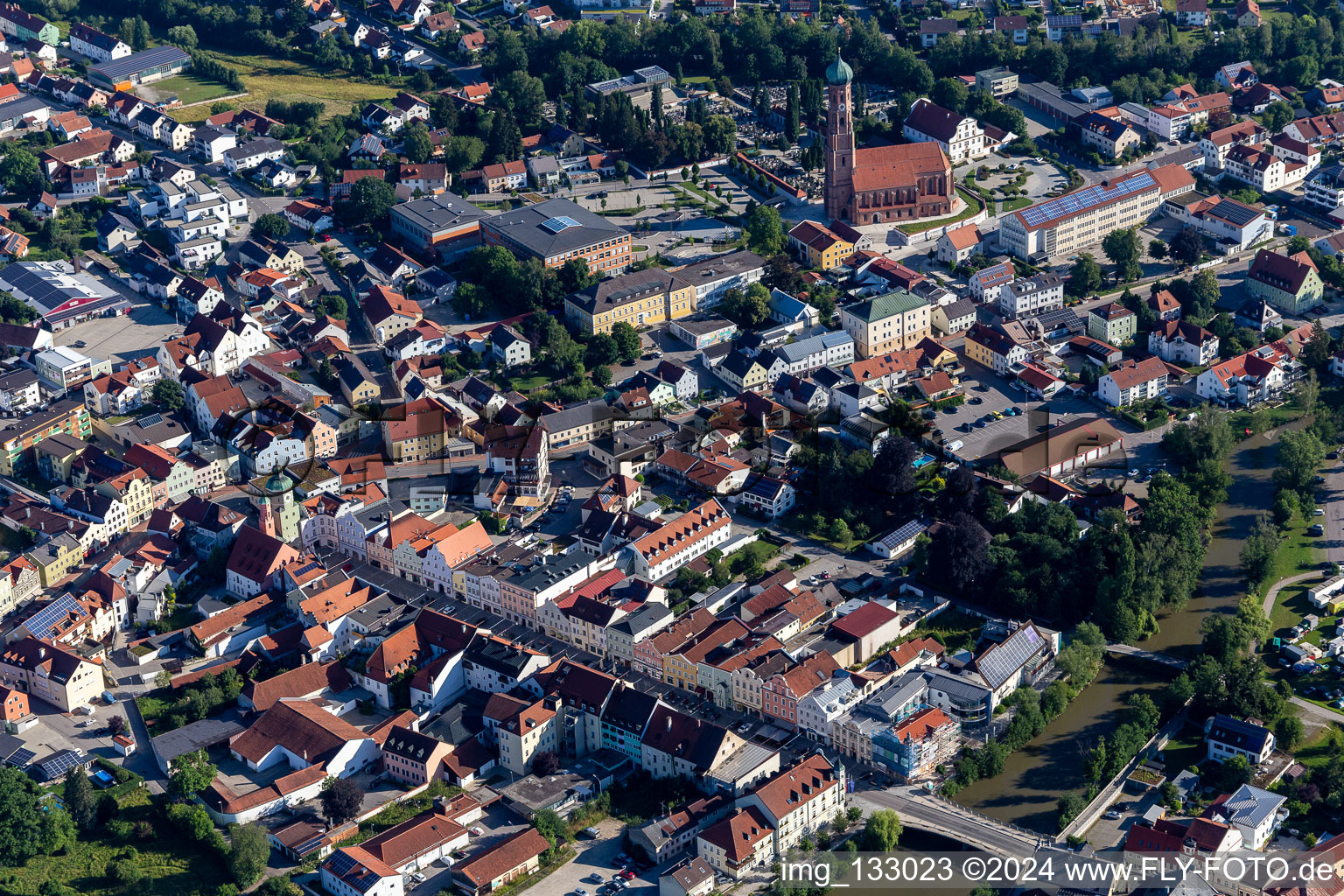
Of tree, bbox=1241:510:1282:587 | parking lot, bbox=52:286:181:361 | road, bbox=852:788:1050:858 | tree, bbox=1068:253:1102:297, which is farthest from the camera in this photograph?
tree, bbox=1068:253:1102:297

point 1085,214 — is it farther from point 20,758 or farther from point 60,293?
point 20,758

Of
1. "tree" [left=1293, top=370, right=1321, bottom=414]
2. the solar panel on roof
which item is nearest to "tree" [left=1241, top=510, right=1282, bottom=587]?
"tree" [left=1293, top=370, right=1321, bottom=414]

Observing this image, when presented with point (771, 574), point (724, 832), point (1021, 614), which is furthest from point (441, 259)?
point (724, 832)

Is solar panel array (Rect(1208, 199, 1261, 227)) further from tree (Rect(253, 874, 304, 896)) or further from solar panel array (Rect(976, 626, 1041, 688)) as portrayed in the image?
tree (Rect(253, 874, 304, 896))

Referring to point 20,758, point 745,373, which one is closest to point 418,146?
point 745,373

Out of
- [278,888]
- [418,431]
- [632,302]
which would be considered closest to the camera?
[278,888]

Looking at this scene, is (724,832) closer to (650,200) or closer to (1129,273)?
(1129,273)

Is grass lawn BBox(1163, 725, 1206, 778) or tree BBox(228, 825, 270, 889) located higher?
tree BBox(228, 825, 270, 889)
